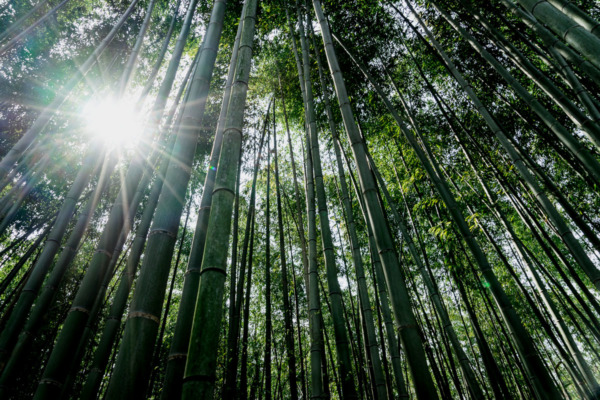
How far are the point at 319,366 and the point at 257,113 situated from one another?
4541mm

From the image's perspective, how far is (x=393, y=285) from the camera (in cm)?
116

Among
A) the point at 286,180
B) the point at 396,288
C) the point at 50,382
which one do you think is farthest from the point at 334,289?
the point at 286,180

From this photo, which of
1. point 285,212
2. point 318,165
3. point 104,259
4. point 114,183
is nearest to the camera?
point 104,259

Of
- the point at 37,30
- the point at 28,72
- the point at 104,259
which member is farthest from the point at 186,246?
the point at 104,259

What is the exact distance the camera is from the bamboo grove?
1.21 metres

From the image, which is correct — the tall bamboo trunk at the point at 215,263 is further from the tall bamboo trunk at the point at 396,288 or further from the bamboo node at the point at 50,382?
the bamboo node at the point at 50,382

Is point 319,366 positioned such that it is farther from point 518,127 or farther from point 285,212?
point 518,127

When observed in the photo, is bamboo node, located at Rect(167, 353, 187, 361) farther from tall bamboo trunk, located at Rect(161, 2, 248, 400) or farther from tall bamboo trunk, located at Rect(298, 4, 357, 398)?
tall bamboo trunk, located at Rect(298, 4, 357, 398)

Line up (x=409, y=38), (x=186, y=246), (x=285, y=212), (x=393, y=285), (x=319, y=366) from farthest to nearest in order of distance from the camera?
(x=186, y=246) → (x=285, y=212) → (x=409, y=38) → (x=319, y=366) → (x=393, y=285)

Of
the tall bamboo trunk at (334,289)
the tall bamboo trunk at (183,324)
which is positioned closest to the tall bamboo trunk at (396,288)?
the tall bamboo trunk at (183,324)

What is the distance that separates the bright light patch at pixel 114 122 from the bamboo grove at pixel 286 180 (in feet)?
0.14

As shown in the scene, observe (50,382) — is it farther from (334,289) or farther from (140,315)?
(334,289)

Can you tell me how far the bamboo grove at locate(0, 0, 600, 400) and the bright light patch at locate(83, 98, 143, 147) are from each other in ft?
0.14

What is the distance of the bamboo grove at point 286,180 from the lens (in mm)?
1207
